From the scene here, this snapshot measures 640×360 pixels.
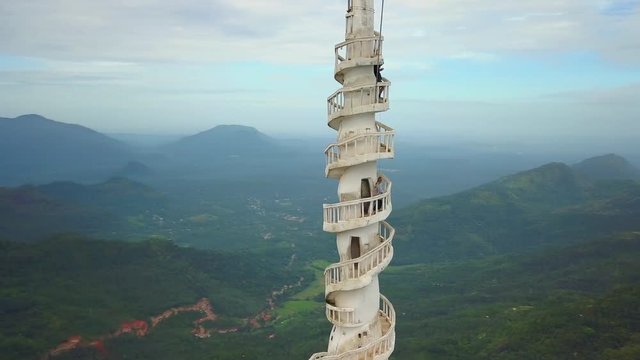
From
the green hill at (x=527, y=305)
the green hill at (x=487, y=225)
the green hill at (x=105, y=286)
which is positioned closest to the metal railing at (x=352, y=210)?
the green hill at (x=527, y=305)

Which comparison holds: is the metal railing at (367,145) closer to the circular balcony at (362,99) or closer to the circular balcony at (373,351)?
the circular balcony at (362,99)

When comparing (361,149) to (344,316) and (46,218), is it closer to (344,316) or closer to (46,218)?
(344,316)

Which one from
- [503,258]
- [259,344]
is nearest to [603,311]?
[259,344]

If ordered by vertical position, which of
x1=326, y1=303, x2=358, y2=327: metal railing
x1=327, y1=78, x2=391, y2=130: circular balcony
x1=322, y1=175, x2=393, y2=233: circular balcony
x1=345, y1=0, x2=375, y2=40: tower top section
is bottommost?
x1=326, y1=303, x2=358, y2=327: metal railing

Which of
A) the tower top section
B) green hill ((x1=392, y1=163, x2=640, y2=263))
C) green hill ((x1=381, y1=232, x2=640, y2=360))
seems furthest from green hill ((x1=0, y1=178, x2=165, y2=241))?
the tower top section

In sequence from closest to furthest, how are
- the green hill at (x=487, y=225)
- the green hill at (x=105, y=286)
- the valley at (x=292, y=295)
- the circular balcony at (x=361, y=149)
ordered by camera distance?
the circular balcony at (x=361, y=149) → the valley at (x=292, y=295) → the green hill at (x=105, y=286) → the green hill at (x=487, y=225)

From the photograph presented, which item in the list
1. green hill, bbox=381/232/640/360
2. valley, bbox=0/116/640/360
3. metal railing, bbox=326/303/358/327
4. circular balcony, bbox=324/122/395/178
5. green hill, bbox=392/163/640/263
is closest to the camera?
circular balcony, bbox=324/122/395/178

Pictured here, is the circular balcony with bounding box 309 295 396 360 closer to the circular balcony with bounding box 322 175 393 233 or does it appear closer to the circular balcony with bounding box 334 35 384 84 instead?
the circular balcony with bounding box 322 175 393 233

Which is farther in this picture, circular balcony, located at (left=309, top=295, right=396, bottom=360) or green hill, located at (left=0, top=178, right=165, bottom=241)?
green hill, located at (left=0, top=178, right=165, bottom=241)
